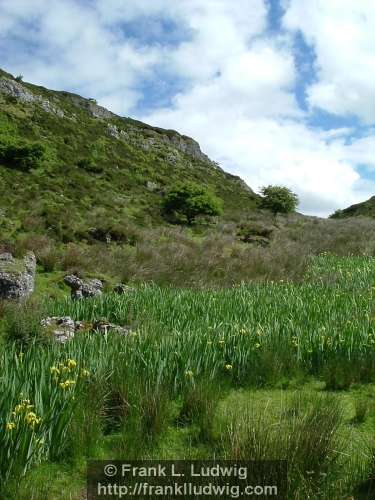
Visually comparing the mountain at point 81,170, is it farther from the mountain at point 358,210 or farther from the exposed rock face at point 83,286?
the mountain at point 358,210

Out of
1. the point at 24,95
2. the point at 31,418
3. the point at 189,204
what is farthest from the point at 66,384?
the point at 24,95

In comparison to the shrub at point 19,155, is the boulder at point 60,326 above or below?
below

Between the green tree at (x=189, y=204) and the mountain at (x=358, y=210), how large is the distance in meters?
35.8

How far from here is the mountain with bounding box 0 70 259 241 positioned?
63.1 feet

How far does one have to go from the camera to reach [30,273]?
9.82 m

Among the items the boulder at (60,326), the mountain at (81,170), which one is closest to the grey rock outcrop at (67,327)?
the boulder at (60,326)

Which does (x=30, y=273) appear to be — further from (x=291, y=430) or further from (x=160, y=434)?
(x=291, y=430)

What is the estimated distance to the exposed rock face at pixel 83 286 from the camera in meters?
9.92

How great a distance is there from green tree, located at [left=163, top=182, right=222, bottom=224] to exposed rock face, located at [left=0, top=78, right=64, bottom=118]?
22.8m

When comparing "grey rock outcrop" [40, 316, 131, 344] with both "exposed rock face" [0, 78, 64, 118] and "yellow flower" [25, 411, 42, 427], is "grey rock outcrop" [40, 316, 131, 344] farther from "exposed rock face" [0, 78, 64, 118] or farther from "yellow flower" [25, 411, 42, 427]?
"exposed rock face" [0, 78, 64, 118]

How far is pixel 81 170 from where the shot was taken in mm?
32938

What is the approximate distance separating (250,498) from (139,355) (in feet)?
6.79

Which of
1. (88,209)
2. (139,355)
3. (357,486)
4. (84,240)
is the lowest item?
(357,486)

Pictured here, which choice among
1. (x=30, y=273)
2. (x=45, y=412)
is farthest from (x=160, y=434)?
(x=30, y=273)
